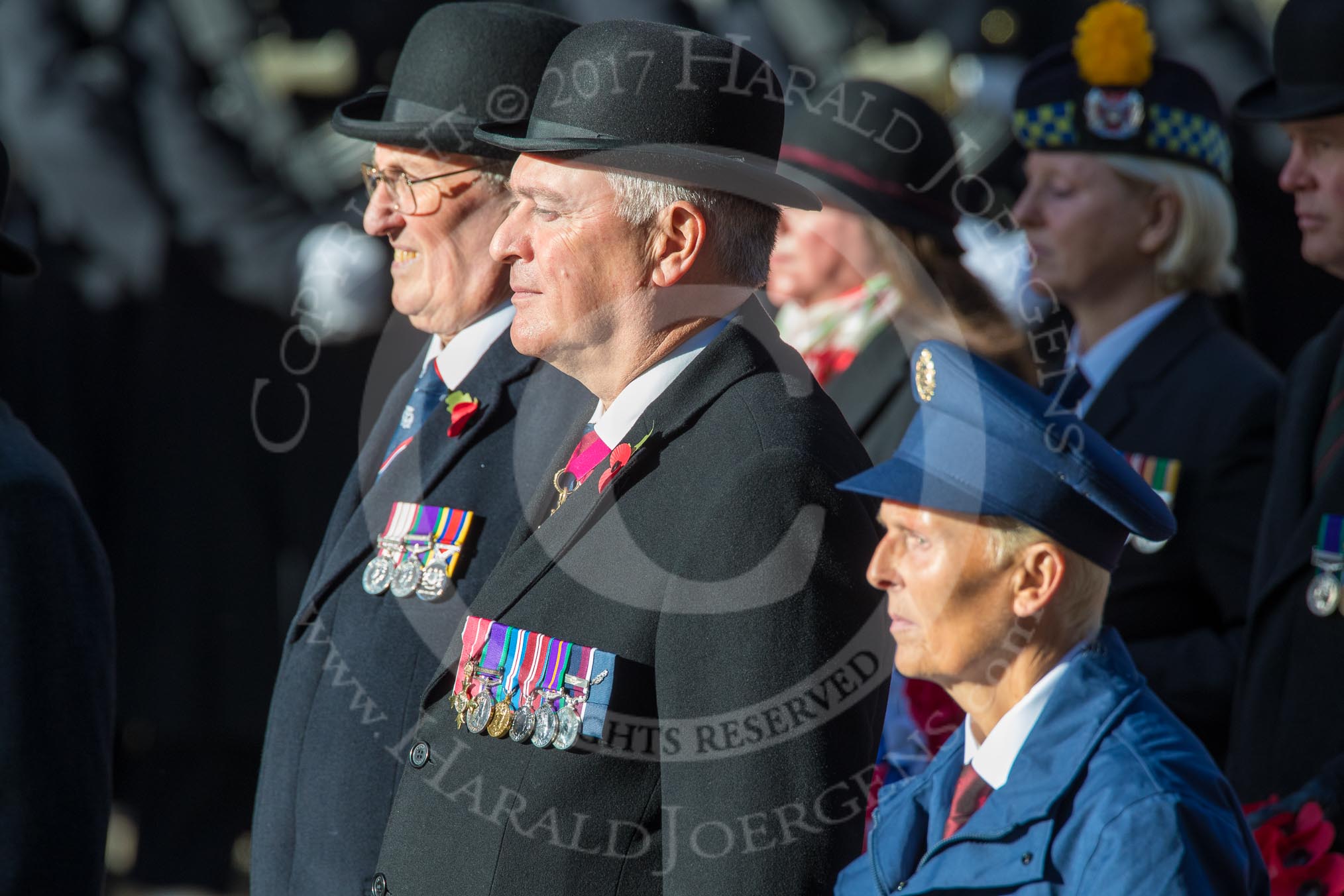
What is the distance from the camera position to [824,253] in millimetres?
3611

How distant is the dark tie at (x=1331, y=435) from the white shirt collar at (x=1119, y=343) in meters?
0.55

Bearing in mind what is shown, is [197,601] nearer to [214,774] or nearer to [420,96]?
[214,774]

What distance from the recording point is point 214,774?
518 cm

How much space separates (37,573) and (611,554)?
93cm

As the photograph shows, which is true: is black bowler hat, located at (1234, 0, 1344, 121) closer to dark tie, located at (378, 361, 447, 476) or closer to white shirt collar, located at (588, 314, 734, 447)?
white shirt collar, located at (588, 314, 734, 447)

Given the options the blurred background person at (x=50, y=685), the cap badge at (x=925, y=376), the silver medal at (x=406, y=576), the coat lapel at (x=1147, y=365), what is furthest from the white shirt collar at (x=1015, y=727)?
the coat lapel at (x=1147, y=365)

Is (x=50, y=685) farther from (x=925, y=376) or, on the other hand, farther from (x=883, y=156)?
(x=883, y=156)

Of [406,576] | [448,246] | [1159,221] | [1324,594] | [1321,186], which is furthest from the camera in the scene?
[1159,221]

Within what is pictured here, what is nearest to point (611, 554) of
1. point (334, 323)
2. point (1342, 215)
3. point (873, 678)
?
point (873, 678)

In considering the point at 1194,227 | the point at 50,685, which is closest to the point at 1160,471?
the point at 1194,227

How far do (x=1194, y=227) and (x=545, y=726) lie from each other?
239 centimetres

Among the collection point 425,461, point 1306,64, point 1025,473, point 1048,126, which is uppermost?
point 1306,64

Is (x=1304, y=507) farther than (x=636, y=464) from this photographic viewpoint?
Yes

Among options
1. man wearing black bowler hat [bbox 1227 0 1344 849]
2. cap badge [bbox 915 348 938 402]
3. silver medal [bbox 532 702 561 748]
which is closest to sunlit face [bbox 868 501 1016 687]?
cap badge [bbox 915 348 938 402]
